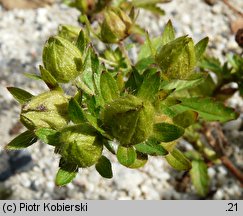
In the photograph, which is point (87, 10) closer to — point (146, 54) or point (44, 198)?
point (146, 54)

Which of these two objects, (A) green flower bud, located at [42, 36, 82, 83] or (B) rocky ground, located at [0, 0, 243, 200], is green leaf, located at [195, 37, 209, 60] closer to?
(A) green flower bud, located at [42, 36, 82, 83]

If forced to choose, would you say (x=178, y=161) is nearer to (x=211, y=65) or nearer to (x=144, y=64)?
(x=144, y=64)

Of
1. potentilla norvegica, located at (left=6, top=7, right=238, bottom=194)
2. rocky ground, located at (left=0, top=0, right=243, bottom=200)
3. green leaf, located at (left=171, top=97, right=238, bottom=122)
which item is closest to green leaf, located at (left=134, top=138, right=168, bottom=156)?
potentilla norvegica, located at (left=6, top=7, right=238, bottom=194)

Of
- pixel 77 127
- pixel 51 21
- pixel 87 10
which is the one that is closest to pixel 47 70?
pixel 77 127

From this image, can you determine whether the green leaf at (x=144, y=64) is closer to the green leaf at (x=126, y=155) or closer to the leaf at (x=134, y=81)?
the leaf at (x=134, y=81)

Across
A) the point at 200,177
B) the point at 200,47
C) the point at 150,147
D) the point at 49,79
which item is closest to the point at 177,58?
the point at 200,47

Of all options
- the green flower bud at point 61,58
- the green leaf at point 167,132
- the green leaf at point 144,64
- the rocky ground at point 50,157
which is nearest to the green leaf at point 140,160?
the green leaf at point 167,132
